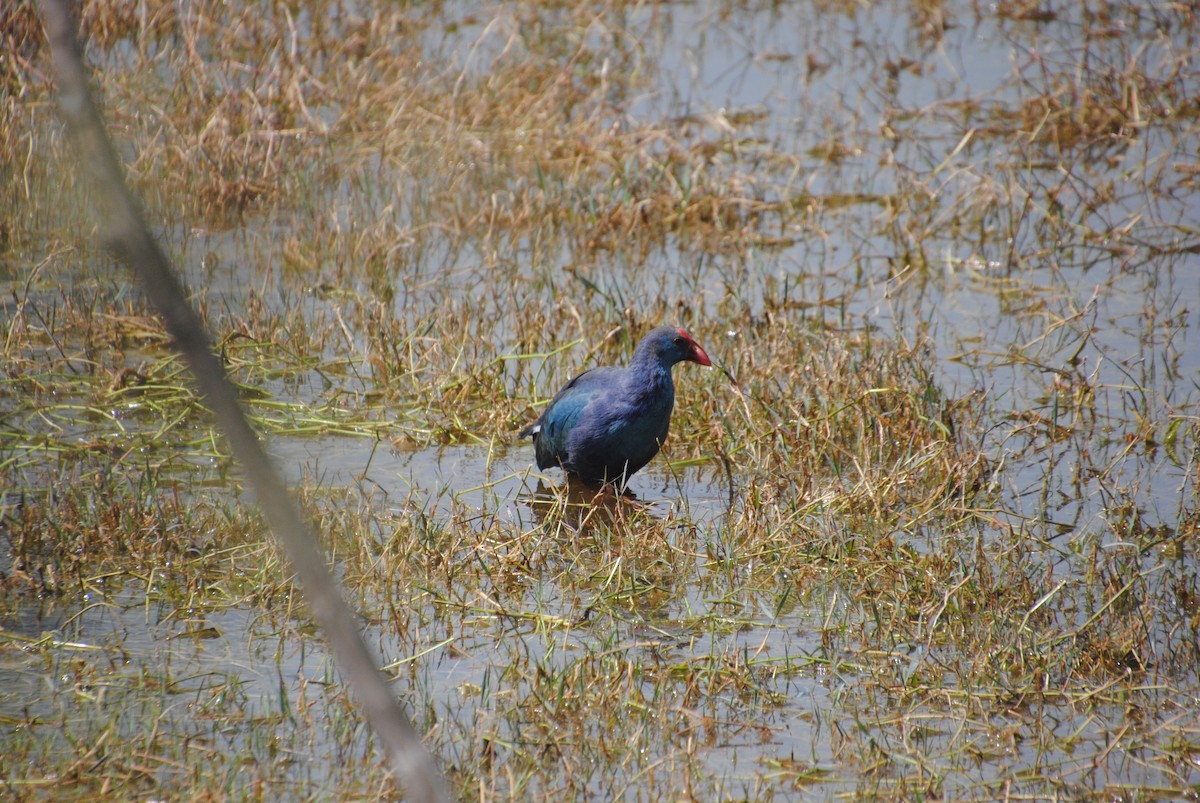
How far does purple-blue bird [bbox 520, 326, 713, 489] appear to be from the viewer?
16.8 feet

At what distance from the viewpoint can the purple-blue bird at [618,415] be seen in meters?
5.11

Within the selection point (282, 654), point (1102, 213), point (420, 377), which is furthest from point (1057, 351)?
point (282, 654)

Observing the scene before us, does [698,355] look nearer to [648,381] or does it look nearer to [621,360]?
[648,381]

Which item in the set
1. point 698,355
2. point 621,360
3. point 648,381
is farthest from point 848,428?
point 621,360

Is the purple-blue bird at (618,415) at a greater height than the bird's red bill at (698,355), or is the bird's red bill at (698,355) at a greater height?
the bird's red bill at (698,355)

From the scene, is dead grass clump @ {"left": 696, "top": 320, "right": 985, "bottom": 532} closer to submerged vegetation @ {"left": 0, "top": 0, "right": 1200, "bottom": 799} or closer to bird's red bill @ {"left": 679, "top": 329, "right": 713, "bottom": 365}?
submerged vegetation @ {"left": 0, "top": 0, "right": 1200, "bottom": 799}

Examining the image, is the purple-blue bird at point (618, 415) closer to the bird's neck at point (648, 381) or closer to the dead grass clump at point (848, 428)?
the bird's neck at point (648, 381)

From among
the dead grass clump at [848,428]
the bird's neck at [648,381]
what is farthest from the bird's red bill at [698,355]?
the dead grass clump at [848,428]

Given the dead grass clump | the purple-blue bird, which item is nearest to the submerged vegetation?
the dead grass clump

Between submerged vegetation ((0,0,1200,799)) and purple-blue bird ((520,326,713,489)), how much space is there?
0.64 ft

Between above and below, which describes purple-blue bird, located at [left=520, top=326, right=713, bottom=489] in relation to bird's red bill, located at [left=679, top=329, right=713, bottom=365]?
below

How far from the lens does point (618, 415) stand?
5082 millimetres

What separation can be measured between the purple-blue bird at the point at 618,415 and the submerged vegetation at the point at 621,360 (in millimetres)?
196

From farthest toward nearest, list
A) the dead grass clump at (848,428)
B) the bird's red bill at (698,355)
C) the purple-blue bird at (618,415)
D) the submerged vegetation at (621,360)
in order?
1. the bird's red bill at (698,355)
2. the purple-blue bird at (618,415)
3. the dead grass clump at (848,428)
4. the submerged vegetation at (621,360)
